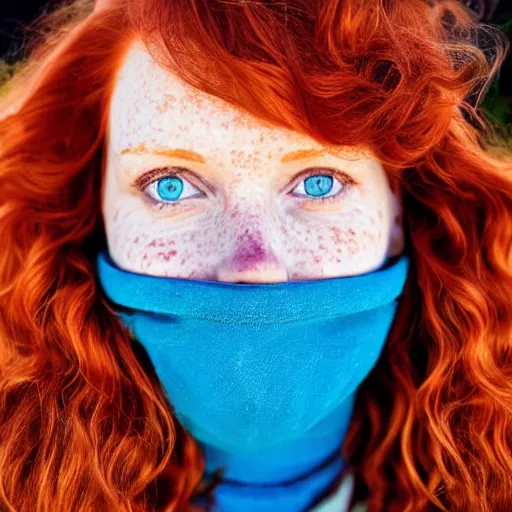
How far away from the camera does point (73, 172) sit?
3.76 ft

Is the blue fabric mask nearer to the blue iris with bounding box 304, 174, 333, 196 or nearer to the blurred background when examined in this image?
the blue iris with bounding box 304, 174, 333, 196

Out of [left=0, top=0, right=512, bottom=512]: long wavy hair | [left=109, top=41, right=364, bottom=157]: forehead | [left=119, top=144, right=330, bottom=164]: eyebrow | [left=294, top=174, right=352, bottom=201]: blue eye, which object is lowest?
[left=0, top=0, right=512, bottom=512]: long wavy hair

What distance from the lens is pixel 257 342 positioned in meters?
0.97

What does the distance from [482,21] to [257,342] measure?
0.90 metres

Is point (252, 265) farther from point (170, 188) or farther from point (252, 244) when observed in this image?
point (170, 188)

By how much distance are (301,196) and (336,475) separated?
547mm

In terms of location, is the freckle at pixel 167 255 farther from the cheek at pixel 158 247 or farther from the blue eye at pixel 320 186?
the blue eye at pixel 320 186

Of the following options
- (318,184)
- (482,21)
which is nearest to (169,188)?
(318,184)

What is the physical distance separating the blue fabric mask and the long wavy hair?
112 millimetres

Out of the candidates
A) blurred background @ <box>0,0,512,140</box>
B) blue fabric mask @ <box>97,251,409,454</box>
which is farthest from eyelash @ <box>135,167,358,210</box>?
blurred background @ <box>0,0,512,140</box>

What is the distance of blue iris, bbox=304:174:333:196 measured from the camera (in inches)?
40.8

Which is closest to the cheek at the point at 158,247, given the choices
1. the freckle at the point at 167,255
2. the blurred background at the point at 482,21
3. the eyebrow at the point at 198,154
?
the freckle at the point at 167,255

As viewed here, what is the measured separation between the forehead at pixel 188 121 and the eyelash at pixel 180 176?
0.05 meters

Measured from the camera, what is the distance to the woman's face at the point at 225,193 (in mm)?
972
